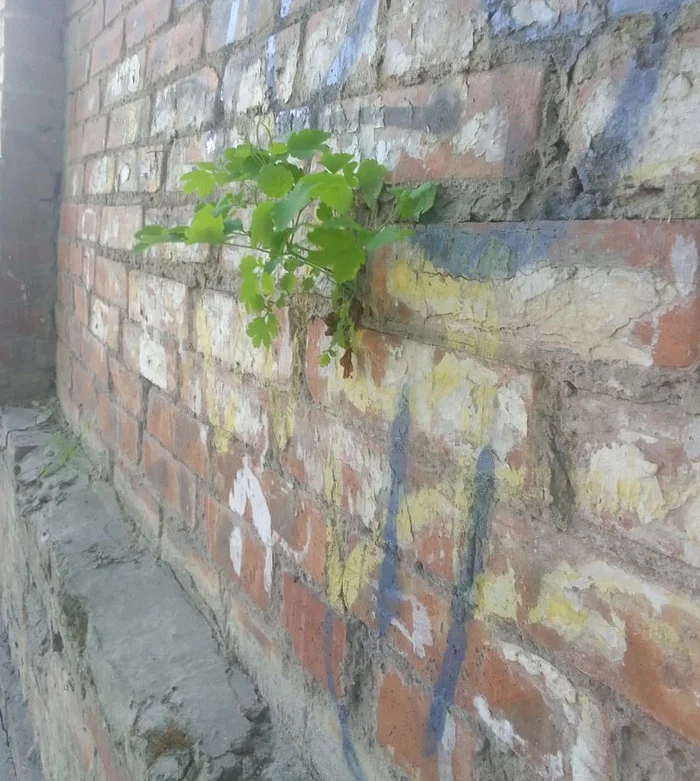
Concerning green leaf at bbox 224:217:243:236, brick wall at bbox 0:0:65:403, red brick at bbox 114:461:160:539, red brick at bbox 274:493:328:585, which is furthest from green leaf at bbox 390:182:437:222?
brick wall at bbox 0:0:65:403

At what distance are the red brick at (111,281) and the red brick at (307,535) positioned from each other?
3.20 ft

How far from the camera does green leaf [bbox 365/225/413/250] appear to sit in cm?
69

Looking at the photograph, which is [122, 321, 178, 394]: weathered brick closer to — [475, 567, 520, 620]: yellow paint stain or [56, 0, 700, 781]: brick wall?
[56, 0, 700, 781]: brick wall

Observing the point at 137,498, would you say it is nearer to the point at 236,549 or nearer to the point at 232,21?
the point at 236,549

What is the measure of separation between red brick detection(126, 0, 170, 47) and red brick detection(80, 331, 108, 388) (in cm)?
84

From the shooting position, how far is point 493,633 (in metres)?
0.69

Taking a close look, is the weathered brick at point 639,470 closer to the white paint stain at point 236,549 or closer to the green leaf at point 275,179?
the green leaf at point 275,179

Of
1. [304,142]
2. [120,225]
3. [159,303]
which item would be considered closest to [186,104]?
[159,303]

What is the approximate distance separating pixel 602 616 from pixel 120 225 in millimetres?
1608

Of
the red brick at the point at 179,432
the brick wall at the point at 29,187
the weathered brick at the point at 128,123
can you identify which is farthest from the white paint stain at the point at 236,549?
the brick wall at the point at 29,187

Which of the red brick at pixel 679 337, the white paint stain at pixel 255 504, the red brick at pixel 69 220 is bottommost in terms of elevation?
the white paint stain at pixel 255 504

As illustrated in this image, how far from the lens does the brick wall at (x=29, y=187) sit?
2584 millimetres

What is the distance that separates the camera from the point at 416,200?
0.73 m

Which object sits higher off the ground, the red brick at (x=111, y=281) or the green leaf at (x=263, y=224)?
the green leaf at (x=263, y=224)
